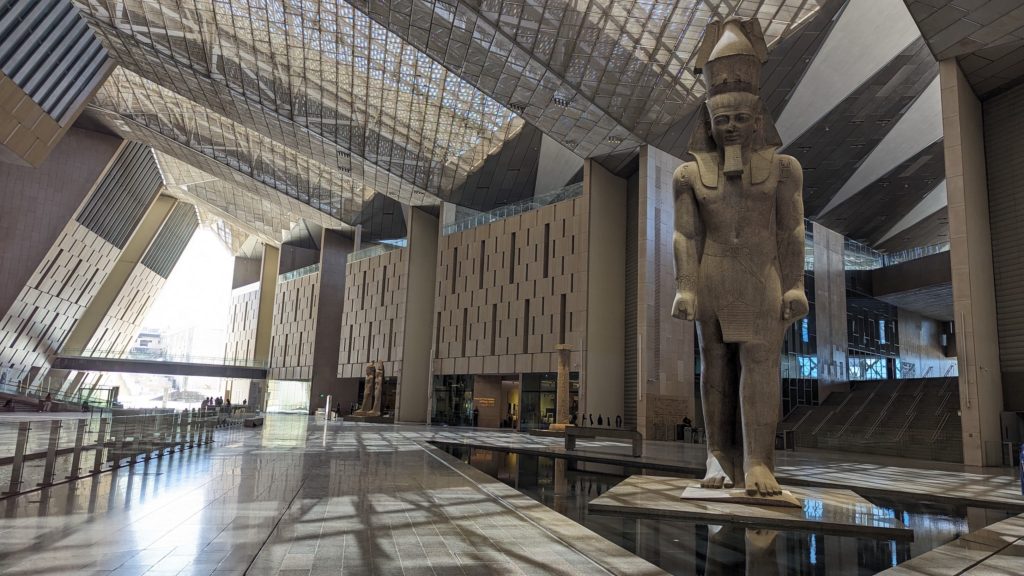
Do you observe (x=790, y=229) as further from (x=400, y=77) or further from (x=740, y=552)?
(x=400, y=77)

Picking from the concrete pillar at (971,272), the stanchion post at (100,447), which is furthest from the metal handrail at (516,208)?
the stanchion post at (100,447)

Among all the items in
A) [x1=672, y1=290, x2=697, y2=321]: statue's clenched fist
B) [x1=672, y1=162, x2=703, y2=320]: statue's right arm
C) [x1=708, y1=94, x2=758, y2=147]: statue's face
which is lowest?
[x1=672, y1=290, x2=697, y2=321]: statue's clenched fist

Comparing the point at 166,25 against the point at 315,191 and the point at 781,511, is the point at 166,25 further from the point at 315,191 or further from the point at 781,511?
the point at 781,511

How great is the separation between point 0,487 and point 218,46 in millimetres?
26189

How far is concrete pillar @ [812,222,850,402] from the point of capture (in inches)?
1309

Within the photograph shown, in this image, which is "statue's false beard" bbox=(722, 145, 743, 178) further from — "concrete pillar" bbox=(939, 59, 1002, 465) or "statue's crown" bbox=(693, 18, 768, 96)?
"concrete pillar" bbox=(939, 59, 1002, 465)

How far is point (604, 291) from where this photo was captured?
29.5 meters

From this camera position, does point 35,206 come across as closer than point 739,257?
No

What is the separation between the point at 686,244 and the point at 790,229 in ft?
3.98

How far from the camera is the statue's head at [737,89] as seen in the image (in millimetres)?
7762

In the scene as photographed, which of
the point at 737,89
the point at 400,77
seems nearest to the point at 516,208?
the point at 400,77

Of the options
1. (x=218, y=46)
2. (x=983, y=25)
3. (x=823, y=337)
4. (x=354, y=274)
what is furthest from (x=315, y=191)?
(x=983, y=25)

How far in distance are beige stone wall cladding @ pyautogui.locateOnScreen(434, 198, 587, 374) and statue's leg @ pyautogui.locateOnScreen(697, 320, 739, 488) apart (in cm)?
2027

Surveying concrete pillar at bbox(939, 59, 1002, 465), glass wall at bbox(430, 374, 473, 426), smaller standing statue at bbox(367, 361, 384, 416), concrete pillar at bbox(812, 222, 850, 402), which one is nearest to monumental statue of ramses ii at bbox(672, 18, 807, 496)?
concrete pillar at bbox(939, 59, 1002, 465)
